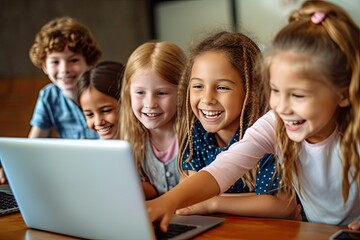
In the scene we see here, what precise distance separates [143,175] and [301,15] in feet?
2.79

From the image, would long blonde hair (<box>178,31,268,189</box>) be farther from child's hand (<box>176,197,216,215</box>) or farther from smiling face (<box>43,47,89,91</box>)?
smiling face (<box>43,47,89,91</box>)

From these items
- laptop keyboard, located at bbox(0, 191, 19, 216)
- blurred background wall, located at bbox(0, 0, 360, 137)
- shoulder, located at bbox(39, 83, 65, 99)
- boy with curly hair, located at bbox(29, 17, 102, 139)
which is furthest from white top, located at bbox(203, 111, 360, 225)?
blurred background wall, located at bbox(0, 0, 360, 137)

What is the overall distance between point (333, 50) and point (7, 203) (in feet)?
3.18

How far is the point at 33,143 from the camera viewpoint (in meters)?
1.04

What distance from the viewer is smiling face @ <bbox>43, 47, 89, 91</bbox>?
2.33 m

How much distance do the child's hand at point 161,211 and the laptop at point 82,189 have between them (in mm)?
41

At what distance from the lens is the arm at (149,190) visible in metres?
1.60

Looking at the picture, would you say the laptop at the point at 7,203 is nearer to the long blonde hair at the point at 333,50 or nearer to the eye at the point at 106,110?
the eye at the point at 106,110


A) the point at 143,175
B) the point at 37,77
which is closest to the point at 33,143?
the point at 143,175

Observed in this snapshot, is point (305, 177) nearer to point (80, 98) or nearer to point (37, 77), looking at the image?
point (80, 98)

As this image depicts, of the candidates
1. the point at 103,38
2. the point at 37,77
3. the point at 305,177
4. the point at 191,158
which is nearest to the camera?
the point at 305,177

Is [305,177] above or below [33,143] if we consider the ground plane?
below

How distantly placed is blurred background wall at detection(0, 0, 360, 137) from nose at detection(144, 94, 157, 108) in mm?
1744

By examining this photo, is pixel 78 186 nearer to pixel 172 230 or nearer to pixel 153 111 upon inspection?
Result: pixel 172 230
